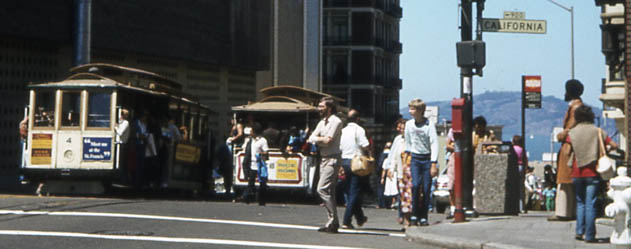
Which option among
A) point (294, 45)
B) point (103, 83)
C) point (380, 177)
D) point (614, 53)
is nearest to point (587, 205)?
point (103, 83)

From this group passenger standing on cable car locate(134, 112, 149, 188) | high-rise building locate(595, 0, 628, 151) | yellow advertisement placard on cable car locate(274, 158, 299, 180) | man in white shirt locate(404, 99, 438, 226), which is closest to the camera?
man in white shirt locate(404, 99, 438, 226)

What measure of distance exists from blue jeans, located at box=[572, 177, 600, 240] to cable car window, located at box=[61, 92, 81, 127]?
11.8 meters

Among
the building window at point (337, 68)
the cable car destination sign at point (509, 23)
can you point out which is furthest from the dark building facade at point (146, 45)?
the building window at point (337, 68)

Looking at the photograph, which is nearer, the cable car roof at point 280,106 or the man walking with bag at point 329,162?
the man walking with bag at point 329,162

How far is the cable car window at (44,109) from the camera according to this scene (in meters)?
21.5

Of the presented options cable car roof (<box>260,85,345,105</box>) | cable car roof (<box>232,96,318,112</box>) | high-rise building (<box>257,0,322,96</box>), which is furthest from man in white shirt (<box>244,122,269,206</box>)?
high-rise building (<box>257,0,322,96</box>)

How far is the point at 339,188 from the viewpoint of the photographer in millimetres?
24703

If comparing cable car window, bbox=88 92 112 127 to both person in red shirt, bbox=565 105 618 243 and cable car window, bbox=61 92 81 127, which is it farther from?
person in red shirt, bbox=565 105 618 243

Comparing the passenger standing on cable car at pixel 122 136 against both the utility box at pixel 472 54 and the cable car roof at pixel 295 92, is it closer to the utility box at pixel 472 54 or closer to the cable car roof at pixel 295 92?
the cable car roof at pixel 295 92

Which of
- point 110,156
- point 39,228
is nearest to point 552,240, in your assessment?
point 39,228

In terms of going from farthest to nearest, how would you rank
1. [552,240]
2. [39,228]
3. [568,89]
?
[568,89]
[39,228]
[552,240]

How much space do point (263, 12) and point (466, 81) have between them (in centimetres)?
2798

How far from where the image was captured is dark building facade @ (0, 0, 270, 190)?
89.9 feet

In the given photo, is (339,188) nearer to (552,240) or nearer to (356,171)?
(356,171)
